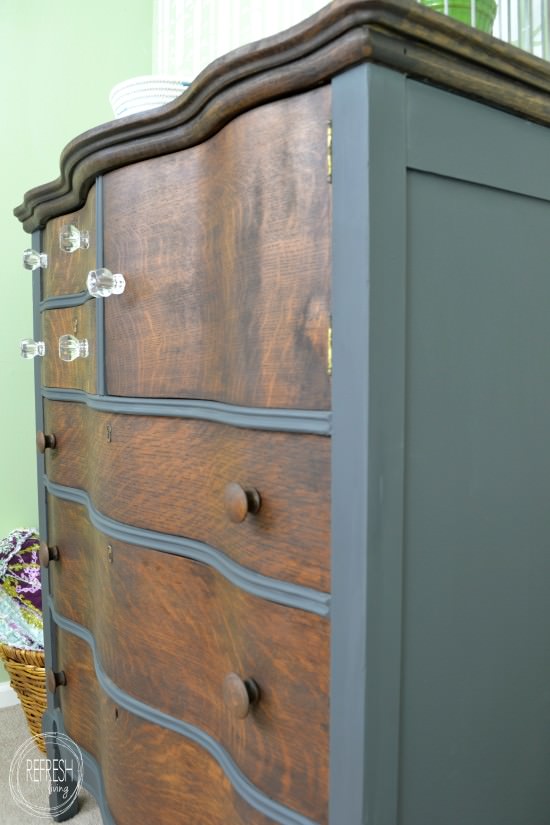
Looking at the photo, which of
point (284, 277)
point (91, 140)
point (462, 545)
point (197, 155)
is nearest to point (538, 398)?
point (462, 545)

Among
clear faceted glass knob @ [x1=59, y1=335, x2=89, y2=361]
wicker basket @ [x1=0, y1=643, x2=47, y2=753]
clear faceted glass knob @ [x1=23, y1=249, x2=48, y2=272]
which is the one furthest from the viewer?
wicker basket @ [x1=0, y1=643, x2=47, y2=753]

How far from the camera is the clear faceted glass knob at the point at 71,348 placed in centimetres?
117

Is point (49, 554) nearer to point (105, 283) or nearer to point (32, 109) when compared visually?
point (105, 283)

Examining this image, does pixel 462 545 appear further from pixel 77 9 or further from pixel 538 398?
pixel 77 9

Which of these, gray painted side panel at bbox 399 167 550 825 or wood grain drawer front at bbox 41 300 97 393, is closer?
gray painted side panel at bbox 399 167 550 825

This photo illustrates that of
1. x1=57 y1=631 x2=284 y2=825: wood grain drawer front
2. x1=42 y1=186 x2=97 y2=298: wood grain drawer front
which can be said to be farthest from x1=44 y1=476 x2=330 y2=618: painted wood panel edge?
x1=42 y1=186 x2=97 y2=298: wood grain drawer front

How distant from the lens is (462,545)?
759mm

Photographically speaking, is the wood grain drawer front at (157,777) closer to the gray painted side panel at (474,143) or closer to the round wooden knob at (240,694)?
the round wooden knob at (240,694)

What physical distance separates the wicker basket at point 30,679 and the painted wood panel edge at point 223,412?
90 centimetres

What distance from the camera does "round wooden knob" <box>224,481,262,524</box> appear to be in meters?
0.75

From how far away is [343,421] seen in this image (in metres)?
0.67

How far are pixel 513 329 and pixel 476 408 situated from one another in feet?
0.35

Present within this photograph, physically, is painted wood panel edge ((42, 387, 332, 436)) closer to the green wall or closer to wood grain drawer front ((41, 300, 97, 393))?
wood grain drawer front ((41, 300, 97, 393))

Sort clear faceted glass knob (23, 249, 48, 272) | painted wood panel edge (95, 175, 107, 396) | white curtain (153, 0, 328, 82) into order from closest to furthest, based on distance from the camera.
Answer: painted wood panel edge (95, 175, 107, 396), clear faceted glass knob (23, 249, 48, 272), white curtain (153, 0, 328, 82)
